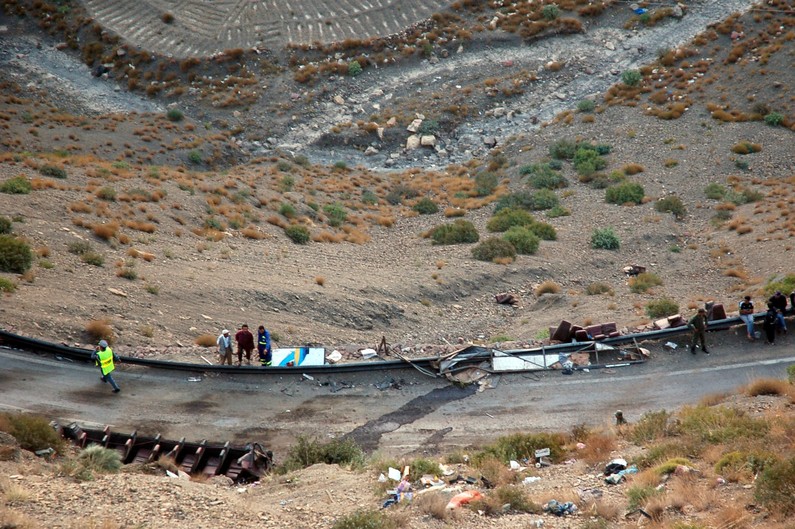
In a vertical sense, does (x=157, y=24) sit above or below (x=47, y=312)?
above

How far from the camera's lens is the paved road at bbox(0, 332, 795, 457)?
1789 cm

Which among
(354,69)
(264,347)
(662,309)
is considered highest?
(354,69)

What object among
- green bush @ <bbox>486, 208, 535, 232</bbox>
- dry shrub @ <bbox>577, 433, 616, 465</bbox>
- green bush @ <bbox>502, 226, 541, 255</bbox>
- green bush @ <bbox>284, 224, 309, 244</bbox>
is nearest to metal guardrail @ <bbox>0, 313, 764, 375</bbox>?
dry shrub @ <bbox>577, 433, 616, 465</bbox>

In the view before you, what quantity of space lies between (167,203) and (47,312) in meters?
13.0

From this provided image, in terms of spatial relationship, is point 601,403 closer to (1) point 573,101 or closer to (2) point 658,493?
(2) point 658,493

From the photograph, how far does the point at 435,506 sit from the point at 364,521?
135cm

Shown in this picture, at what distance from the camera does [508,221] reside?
37375 mm

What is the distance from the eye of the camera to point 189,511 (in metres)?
12.6

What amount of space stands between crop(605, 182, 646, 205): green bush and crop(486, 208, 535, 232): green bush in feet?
14.4

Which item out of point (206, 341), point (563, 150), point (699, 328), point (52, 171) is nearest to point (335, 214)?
point (52, 171)

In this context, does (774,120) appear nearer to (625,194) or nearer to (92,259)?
(625,194)

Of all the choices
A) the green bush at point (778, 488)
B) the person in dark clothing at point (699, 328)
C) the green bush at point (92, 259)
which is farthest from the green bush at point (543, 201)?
the green bush at point (778, 488)

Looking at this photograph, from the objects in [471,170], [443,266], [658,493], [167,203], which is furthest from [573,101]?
[658,493]

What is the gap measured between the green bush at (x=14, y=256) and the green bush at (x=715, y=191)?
95.4ft
